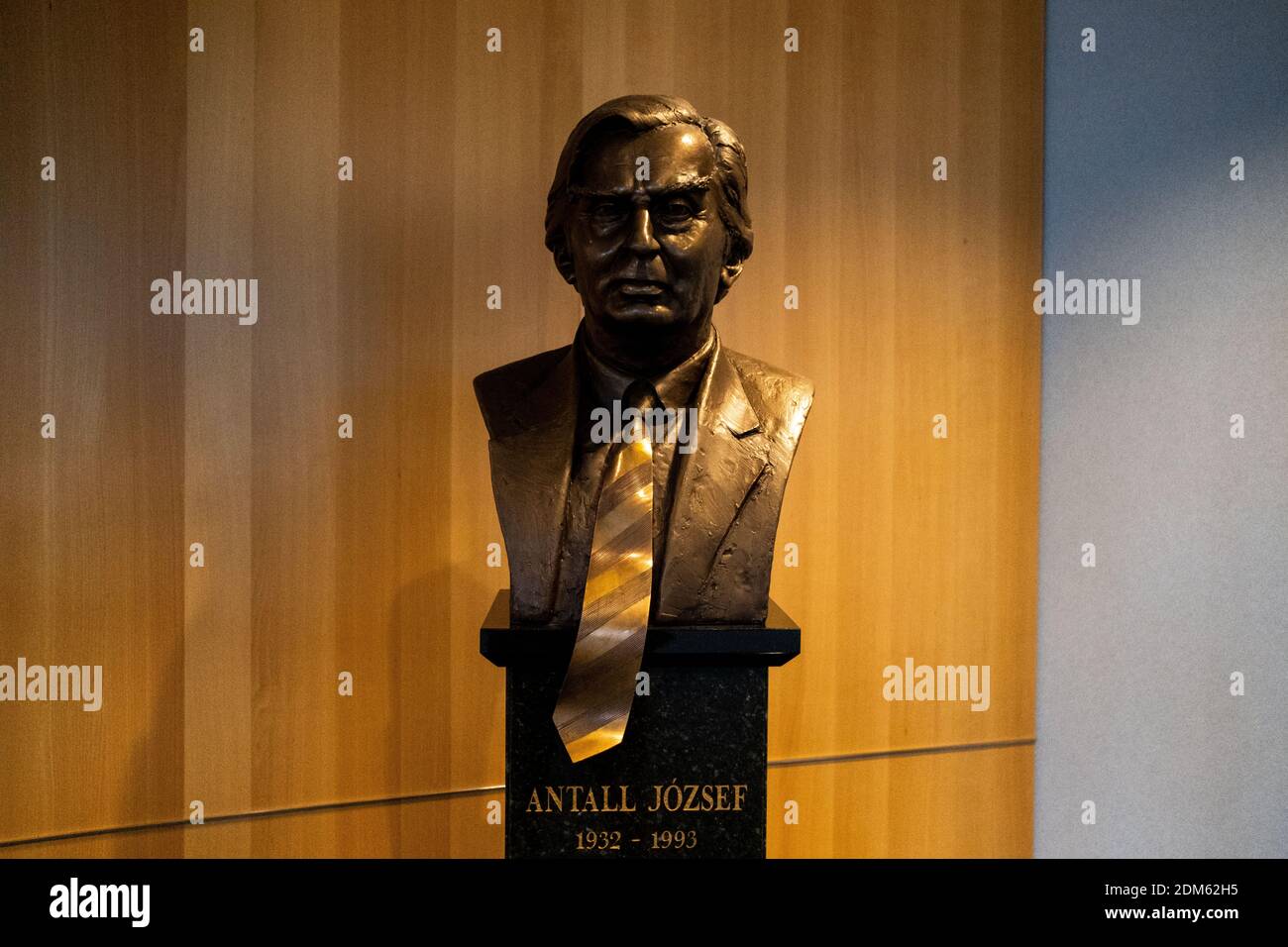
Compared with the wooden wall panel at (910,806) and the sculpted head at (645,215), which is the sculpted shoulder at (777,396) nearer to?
the sculpted head at (645,215)

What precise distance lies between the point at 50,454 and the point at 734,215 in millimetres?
1911

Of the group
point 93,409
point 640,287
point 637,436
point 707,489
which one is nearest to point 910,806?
point 707,489

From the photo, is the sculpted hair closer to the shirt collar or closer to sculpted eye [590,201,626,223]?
sculpted eye [590,201,626,223]

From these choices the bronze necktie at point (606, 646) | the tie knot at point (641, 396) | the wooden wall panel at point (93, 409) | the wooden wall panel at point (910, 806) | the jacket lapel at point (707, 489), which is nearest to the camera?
the bronze necktie at point (606, 646)

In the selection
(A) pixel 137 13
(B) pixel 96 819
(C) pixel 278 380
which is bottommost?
(B) pixel 96 819

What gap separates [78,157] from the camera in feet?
9.10

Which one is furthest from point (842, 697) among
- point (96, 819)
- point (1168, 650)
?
point (96, 819)

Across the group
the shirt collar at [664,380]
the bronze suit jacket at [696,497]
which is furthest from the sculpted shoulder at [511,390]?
the shirt collar at [664,380]

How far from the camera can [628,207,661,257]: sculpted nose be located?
2.06 m

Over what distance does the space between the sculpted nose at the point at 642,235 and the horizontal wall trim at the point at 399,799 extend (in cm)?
173

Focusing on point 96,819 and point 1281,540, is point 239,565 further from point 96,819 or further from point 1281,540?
point 1281,540

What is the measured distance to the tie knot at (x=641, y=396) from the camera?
7.33 feet

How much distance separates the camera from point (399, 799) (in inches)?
119

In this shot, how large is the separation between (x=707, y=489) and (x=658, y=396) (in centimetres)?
23
